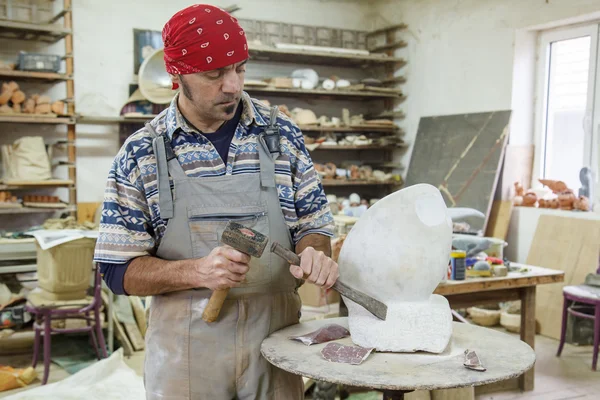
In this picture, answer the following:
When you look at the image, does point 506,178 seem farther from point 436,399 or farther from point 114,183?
point 114,183

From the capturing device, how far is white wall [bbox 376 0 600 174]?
5738 millimetres

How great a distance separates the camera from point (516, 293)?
4078 mm

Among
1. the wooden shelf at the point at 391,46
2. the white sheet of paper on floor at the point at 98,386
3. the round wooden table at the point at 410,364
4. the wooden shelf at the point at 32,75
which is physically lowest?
the white sheet of paper on floor at the point at 98,386

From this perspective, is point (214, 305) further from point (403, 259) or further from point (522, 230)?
point (522, 230)

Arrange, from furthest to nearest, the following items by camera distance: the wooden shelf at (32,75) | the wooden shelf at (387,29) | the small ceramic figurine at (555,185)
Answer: the wooden shelf at (387,29) → the small ceramic figurine at (555,185) → the wooden shelf at (32,75)

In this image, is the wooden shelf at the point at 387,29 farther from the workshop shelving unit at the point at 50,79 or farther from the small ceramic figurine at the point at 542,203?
the workshop shelving unit at the point at 50,79

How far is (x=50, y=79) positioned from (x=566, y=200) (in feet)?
15.0

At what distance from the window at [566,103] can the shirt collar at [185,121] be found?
14.3 feet

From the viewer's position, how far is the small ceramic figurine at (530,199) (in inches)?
224

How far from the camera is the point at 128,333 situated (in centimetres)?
481

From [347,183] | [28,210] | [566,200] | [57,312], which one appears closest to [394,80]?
[347,183]

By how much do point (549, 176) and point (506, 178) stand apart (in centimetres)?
40

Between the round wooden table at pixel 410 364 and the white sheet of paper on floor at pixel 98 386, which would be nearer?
the round wooden table at pixel 410 364

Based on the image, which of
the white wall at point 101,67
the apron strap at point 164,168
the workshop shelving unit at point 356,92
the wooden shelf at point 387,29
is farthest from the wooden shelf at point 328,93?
the apron strap at point 164,168
